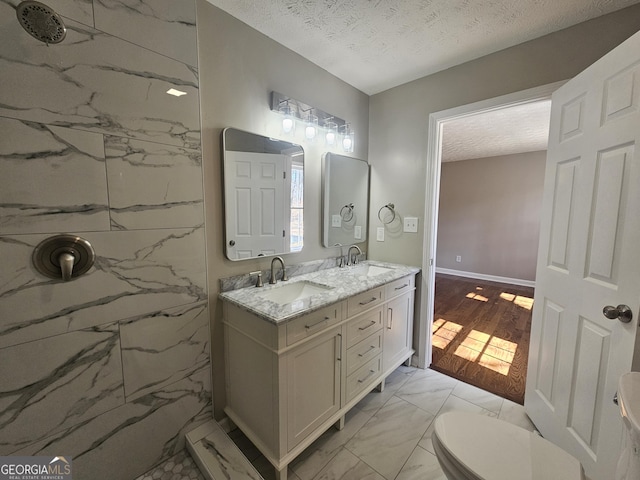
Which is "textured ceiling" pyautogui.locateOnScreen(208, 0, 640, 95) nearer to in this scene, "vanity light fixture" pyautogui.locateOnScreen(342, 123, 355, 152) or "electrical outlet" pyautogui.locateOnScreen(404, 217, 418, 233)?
"vanity light fixture" pyautogui.locateOnScreen(342, 123, 355, 152)

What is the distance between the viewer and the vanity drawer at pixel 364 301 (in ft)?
5.21

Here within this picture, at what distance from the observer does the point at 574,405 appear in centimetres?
130

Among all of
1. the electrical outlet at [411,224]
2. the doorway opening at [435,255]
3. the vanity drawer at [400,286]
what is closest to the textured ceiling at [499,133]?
the doorway opening at [435,255]

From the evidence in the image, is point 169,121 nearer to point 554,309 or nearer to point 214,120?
point 214,120

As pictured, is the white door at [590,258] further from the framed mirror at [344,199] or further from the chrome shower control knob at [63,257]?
the chrome shower control knob at [63,257]

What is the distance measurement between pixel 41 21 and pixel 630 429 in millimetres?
2175

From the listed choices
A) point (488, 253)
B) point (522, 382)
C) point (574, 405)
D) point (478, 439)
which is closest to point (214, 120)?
point (478, 439)

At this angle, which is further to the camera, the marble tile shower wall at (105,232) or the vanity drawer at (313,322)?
the vanity drawer at (313,322)

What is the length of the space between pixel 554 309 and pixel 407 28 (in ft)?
6.08

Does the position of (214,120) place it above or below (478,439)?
above

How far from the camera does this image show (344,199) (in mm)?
2303

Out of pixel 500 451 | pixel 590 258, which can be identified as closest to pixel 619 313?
pixel 590 258

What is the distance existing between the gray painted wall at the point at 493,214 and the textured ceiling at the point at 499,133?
1.02ft

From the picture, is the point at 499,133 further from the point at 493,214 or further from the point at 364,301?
the point at 364,301
